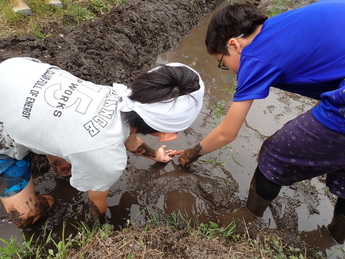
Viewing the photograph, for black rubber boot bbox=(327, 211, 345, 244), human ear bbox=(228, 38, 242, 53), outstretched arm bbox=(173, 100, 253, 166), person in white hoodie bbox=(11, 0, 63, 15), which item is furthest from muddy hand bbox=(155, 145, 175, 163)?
person in white hoodie bbox=(11, 0, 63, 15)

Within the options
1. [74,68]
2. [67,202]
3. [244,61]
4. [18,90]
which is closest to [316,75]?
[244,61]

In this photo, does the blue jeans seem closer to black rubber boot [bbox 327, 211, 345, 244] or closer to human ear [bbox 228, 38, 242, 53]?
human ear [bbox 228, 38, 242, 53]

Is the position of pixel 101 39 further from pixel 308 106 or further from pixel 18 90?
pixel 308 106

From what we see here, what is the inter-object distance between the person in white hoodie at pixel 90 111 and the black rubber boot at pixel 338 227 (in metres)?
Answer: 1.50

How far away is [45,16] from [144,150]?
238 cm

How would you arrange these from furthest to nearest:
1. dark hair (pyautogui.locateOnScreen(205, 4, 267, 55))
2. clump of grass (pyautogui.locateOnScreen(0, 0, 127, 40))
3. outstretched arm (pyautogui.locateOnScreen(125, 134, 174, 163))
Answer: clump of grass (pyautogui.locateOnScreen(0, 0, 127, 40))
outstretched arm (pyautogui.locateOnScreen(125, 134, 174, 163))
dark hair (pyautogui.locateOnScreen(205, 4, 267, 55))

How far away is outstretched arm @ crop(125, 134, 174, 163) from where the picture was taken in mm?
2239

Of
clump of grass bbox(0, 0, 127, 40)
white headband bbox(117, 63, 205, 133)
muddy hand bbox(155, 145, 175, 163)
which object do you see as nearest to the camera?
white headband bbox(117, 63, 205, 133)

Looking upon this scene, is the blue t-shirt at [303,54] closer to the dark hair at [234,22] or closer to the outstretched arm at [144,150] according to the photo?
the dark hair at [234,22]

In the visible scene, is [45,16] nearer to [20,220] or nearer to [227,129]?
[20,220]

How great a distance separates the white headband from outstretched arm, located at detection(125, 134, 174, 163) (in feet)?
1.84

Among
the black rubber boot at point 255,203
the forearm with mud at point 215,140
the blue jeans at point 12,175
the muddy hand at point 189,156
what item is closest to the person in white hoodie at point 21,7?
the blue jeans at point 12,175

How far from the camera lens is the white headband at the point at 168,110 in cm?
154

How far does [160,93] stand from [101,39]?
7.72 ft
